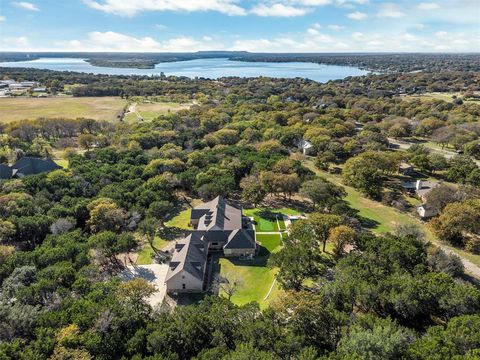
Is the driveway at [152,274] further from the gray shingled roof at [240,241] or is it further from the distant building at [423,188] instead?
the distant building at [423,188]

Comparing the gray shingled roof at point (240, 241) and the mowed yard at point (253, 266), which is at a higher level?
the gray shingled roof at point (240, 241)

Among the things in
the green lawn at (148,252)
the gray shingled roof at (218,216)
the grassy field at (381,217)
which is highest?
the gray shingled roof at (218,216)

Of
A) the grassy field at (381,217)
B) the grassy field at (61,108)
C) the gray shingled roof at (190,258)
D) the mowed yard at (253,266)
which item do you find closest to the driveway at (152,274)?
the mowed yard at (253,266)

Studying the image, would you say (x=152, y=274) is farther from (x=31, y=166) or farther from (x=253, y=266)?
(x=31, y=166)

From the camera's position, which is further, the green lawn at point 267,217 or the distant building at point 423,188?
the distant building at point 423,188

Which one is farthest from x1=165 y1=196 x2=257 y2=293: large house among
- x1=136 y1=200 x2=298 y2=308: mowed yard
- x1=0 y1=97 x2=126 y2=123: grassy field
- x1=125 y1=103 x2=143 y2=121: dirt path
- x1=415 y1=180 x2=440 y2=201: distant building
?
x1=0 y1=97 x2=126 y2=123: grassy field

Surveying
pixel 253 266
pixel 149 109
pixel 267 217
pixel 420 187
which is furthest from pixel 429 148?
pixel 149 109

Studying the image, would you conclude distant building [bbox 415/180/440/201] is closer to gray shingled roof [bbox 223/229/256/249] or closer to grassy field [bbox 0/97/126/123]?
gray shingled roof [bbox 223/229/256/249]
